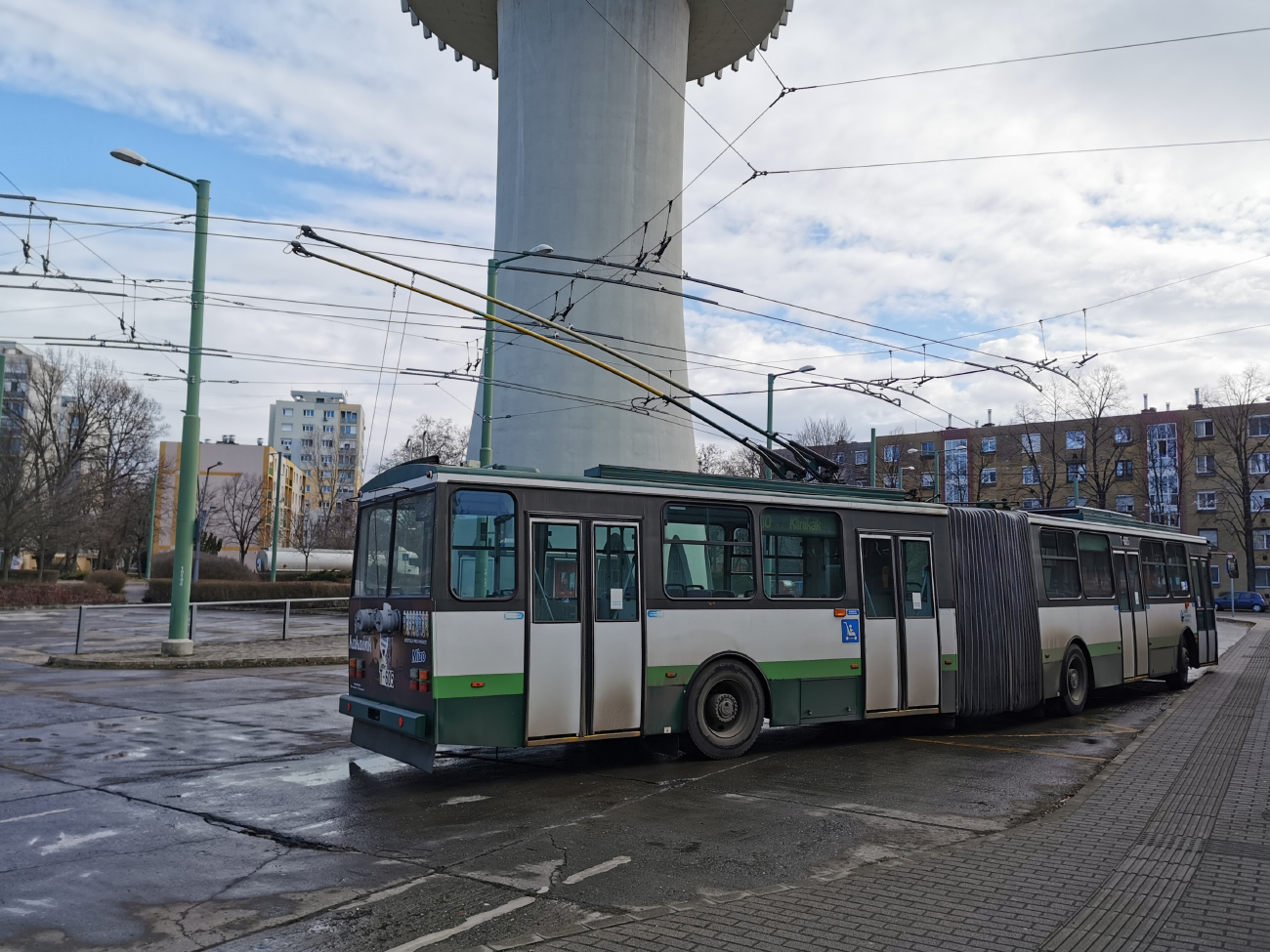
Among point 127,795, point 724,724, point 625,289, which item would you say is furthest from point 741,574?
point 625,289

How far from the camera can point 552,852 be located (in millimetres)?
6516

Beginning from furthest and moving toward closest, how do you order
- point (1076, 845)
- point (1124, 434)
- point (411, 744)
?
1. point (1124, 434)
2. point (411, 744)
3. point (1076, 845)

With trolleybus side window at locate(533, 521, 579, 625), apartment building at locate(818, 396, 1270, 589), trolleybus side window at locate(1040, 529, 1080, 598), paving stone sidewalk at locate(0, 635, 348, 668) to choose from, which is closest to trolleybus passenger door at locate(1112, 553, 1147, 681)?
trolleybus side window at locate(1040, 529, 1080, 598)

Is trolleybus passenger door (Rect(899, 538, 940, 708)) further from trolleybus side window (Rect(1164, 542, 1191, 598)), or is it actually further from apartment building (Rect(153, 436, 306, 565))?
apartment building (Rect(153, 436, 306, 565))

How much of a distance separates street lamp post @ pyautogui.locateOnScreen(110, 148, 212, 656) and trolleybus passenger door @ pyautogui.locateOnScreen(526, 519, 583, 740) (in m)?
12.5

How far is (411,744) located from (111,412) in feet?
197

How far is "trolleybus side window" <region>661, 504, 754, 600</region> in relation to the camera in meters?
9.94

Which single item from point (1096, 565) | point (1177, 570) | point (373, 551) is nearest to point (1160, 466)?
point (1177, 570)

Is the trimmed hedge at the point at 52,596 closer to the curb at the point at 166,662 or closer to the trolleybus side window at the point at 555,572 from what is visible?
the curb at the point at 166,662

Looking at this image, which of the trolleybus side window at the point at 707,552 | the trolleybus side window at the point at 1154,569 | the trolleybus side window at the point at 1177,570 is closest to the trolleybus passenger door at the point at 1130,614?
the trolleybus side window at the point at 1154,569

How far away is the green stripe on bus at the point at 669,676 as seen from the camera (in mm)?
9570

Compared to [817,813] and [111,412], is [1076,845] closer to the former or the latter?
[817,813]

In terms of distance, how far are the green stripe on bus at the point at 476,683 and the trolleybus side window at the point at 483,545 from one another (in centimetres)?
67

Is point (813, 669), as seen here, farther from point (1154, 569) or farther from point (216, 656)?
point (216, 656)
